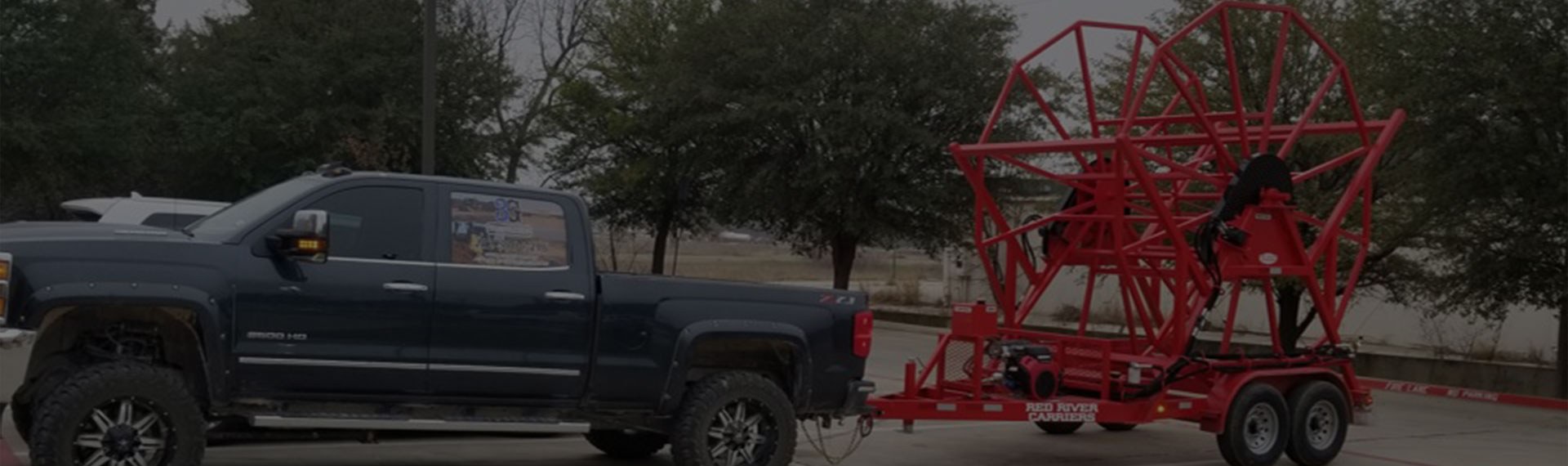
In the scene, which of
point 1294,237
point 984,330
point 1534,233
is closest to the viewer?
point 984,330

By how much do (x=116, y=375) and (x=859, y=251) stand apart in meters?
29.7

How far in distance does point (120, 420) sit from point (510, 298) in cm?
214

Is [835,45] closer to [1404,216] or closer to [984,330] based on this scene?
[1404,216]

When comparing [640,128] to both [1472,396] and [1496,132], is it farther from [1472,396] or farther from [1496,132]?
[1496,132]

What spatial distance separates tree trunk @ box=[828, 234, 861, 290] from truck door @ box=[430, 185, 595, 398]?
75.6ft

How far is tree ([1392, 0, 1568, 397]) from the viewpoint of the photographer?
18.7 meters

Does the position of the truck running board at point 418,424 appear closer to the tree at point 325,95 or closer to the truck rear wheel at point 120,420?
the truck rear wheel at point 120,420

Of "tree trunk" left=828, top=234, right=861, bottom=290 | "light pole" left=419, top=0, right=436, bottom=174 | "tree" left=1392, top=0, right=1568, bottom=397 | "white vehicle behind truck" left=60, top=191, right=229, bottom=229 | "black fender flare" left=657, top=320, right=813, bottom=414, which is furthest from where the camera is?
"tree trunk" left=828, top=234, right=861, bottom=290

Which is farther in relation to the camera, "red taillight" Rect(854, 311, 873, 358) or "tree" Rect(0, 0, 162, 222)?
"tree" Rect(0, 0, 162, 222)

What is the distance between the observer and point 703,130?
108ft

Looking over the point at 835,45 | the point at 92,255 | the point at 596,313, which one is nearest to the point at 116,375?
the point at 92,255

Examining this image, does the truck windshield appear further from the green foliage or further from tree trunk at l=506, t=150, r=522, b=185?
tree trunk at l=506, t=150, r=522, b=185

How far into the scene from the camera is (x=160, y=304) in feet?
29.4

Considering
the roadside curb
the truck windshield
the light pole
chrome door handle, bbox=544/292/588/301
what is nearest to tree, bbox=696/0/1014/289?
the roadside curb
